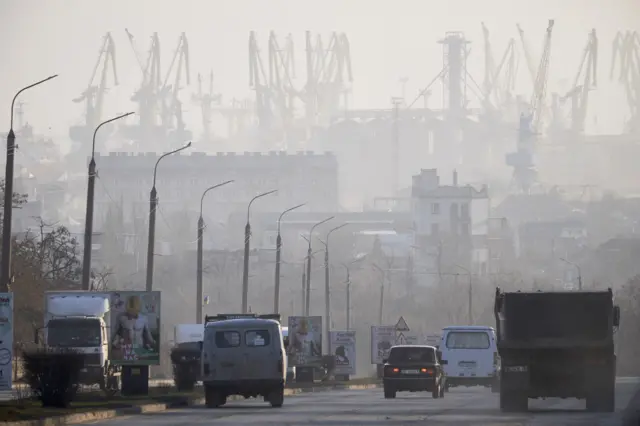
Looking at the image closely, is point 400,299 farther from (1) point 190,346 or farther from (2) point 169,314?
(1) point 190,346

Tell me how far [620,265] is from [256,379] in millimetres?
149669

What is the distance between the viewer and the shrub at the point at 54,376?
3272 centimetres

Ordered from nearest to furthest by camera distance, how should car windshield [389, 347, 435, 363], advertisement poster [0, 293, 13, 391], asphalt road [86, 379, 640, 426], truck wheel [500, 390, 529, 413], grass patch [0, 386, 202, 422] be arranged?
grass patch [0, 386, 202, 422] → asphalt road [86, 379, 640, 426] → advertisement poster [0, 293, 13, 391] → truck wheel [500, 390, 529, 413] → car windshield [389, 347, 435, 363]

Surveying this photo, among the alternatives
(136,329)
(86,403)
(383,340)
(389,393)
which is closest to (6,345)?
(86,403)

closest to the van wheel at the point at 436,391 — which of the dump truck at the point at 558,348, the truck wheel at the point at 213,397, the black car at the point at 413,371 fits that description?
the black car at the point at 413,371

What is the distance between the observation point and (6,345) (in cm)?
3169

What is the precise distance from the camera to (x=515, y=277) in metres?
155

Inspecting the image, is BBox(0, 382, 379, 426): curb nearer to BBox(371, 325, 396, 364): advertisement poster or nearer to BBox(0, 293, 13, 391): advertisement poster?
BBox(0, 293, 13, 391): advertisement poster

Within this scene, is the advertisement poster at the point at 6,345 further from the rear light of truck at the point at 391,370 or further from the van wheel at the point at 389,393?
the rear light of truck at the point at 391,370

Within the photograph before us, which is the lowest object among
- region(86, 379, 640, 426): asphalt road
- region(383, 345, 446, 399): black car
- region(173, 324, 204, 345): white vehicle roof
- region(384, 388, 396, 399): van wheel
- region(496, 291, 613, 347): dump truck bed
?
region(86, 379, 640, 426): asphalt road

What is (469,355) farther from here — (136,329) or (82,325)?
(136,329)

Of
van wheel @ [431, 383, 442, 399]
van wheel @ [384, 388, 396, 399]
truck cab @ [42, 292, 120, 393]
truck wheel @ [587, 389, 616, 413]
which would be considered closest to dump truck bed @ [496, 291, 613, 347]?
truck wheel @ [587, 389, 616, 413]

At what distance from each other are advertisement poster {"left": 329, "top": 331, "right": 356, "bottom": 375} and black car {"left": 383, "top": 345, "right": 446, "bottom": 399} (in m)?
22.3

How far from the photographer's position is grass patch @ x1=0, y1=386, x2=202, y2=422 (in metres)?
30.0
